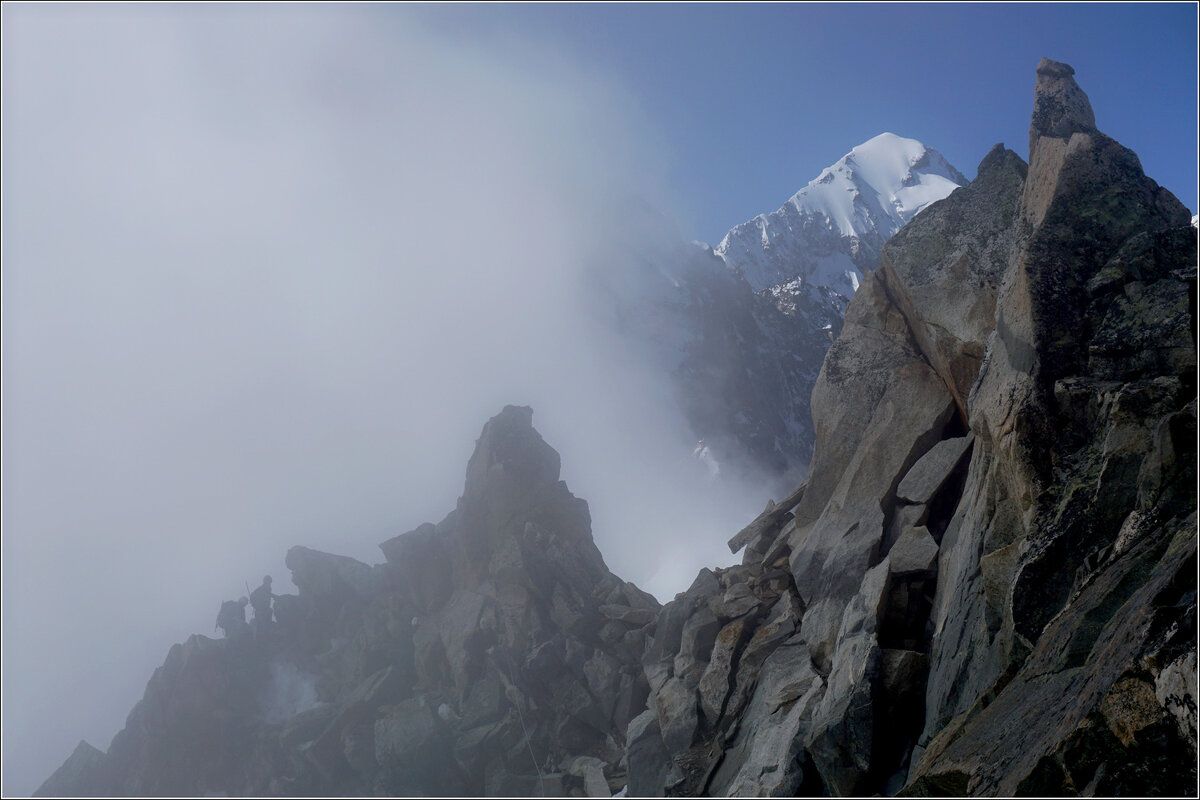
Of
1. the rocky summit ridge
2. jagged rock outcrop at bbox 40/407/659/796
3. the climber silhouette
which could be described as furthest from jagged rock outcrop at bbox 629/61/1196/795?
the climber silhouette

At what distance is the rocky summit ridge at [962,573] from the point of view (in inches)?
457

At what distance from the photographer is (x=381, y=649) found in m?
77.9

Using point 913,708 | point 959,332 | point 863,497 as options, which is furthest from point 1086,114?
point 913,708

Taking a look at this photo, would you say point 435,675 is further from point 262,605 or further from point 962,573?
point 962,573

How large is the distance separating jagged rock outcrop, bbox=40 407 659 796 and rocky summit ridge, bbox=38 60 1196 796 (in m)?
0.55

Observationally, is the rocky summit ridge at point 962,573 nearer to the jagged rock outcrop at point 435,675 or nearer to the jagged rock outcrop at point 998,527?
the jagged rock outcrop at point 998,527

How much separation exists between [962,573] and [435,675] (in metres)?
64.3

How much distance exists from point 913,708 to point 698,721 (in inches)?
633

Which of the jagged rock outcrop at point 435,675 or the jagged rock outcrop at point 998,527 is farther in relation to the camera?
the jagged rock outcrop at point 435,675

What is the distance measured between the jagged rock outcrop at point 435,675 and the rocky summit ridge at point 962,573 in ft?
1.80

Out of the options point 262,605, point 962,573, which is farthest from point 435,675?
point 962,573

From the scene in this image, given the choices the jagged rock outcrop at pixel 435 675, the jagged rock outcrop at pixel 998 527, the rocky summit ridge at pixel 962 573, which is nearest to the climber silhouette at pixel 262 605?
the jagged rock outcrop at pixel 435 675

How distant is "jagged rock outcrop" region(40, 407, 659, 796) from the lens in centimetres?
5962

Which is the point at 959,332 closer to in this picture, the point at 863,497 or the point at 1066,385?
the point at 863,497
